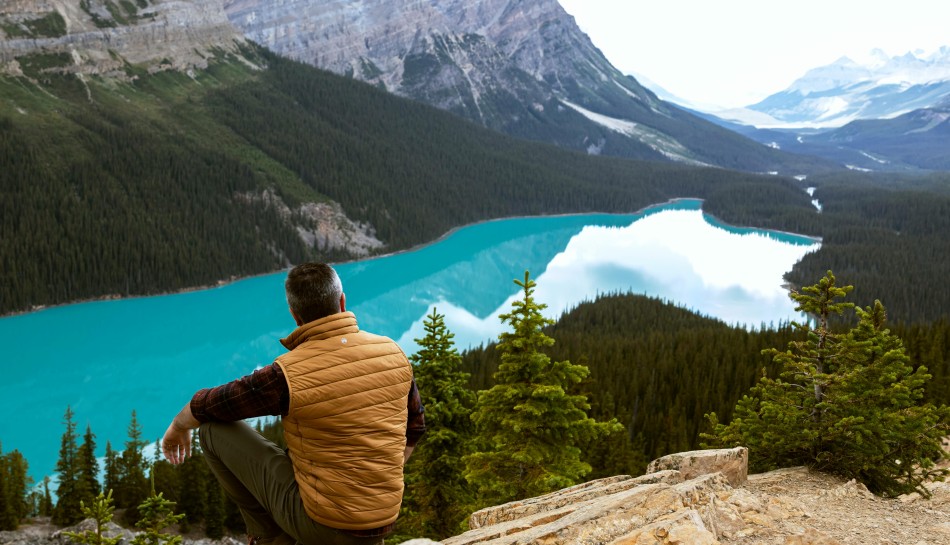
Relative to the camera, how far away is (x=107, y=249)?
96.2m

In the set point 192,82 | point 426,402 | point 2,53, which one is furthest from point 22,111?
point 426,402

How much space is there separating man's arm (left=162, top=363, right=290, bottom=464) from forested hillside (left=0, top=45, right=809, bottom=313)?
93.8 meters

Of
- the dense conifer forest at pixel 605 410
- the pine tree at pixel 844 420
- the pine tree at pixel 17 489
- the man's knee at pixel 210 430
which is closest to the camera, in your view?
the man's knee at pixel 210 430

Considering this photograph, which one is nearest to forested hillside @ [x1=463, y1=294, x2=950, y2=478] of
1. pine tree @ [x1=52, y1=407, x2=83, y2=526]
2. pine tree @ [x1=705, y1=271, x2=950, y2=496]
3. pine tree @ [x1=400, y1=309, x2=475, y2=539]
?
pine tree @ [x1=400, y1=309, x2=475, y2=539]

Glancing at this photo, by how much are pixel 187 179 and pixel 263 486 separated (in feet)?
418

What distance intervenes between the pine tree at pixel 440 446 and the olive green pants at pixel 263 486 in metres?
10.9

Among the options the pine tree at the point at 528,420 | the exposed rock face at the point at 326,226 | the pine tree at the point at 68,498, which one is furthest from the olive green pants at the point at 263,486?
the exposed rock face at the point at 326,226

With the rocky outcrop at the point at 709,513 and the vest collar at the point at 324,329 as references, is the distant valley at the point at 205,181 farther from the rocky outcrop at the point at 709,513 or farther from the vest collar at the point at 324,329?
the vest collar at the point at 324,329

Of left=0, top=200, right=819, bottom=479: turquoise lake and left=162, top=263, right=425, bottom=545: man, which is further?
left=0, top=200, right=819, bottom=479: turquoise lake

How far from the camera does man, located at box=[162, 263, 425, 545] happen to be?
16.9ft

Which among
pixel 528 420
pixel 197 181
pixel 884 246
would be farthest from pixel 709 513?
pixel 884 246

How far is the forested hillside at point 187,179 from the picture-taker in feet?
313

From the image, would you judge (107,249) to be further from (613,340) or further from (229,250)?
(613,340)

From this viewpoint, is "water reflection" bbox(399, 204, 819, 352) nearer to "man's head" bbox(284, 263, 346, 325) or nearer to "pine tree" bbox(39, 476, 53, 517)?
"pine tree" bbox(39, 476, 53, 517)
